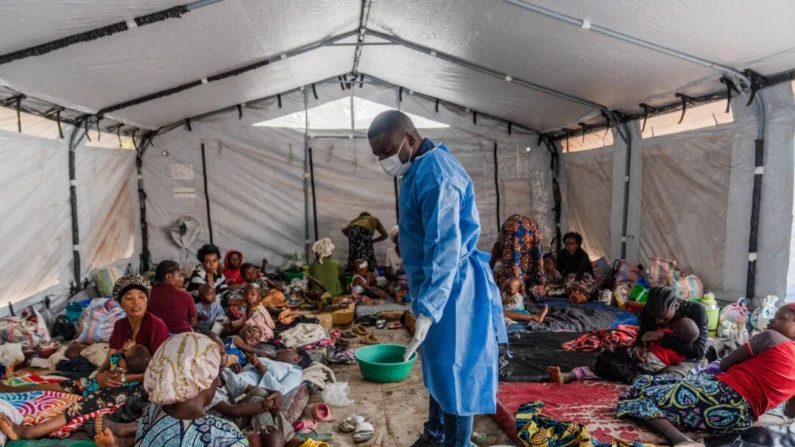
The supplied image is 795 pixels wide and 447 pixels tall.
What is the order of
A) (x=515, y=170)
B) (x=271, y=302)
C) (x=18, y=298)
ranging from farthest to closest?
(x=515, y=170), (x=271, y=302), (x=18, y=298)

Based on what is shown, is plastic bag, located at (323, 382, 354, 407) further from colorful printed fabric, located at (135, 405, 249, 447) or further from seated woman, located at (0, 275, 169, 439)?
colorful printed fabric, located at (135, 405, 249, 447)

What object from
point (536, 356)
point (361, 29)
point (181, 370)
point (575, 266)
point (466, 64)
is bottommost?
point (536, 356)

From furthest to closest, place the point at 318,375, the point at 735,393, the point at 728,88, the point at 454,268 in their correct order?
1. the point at 728,88
2. the point at 318,375
3. the point at 735,393
4. the point at 454,268

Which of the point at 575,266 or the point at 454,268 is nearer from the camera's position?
the point at 454,268

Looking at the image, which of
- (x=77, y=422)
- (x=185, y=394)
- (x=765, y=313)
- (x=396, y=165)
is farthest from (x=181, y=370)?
(x=765, y=313)

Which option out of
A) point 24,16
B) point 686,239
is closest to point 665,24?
point 686,239

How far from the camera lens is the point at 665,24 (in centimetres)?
329

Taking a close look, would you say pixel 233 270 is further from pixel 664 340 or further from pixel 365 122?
pixel 664 340

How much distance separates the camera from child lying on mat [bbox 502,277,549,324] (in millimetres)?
4977

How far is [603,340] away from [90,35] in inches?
174

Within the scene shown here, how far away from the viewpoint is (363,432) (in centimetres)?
290

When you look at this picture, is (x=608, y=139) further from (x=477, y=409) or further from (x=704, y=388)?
(x=477, y=409)

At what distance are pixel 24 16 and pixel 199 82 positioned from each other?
2.53 meters

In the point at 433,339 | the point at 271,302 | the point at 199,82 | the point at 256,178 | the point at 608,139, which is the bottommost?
the point at 271,302
